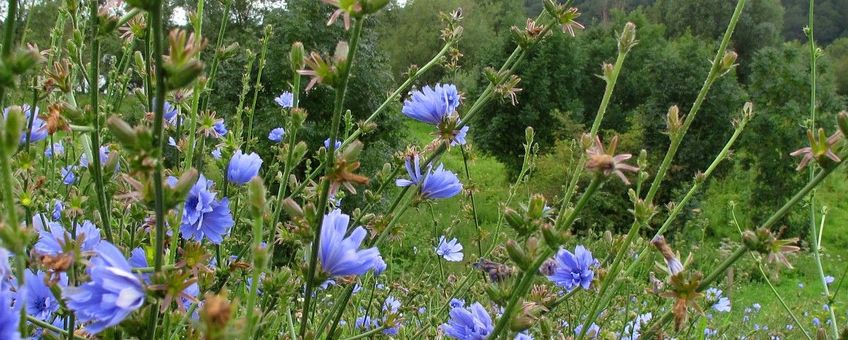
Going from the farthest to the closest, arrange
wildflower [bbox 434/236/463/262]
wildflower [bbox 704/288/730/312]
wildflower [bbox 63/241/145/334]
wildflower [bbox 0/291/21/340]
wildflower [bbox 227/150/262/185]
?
wildflower [bbox 434/236/463/262], wildflower [bbox 704/288/730/312], wildflower [bbox 227/150/262/185], wildflower [bbox 63/241/145/334], wildflower [bbox 0/291/21/340]

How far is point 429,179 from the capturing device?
1411 mm

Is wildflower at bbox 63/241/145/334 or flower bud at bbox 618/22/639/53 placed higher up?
flower bud at bbox 618/22/639/53

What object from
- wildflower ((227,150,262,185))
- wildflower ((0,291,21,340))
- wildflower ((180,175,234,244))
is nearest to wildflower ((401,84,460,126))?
wildflower ((227,150,262,185))

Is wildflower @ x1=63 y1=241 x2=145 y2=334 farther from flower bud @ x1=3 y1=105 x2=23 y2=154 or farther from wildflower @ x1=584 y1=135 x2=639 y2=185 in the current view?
wildflower @ x1=584 y1=135 x2=639 y2=185

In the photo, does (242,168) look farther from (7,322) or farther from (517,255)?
(7,322)

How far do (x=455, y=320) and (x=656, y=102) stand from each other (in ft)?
38.2

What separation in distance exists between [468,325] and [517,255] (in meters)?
0.34

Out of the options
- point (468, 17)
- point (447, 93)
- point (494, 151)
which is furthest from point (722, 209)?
point (468, 17)

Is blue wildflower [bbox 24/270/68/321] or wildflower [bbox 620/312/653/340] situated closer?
blue wildflower [bbox 24/270/68/321]

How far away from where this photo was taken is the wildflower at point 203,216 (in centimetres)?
113

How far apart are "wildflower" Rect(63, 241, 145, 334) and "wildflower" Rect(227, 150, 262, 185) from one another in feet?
2.28

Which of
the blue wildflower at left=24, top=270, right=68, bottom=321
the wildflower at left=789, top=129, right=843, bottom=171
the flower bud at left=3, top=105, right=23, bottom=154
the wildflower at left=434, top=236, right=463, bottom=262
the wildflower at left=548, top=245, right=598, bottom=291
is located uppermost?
the wildflower at left=434, top=236, right=463, bottom=262

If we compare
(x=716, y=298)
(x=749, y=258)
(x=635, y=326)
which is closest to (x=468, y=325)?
(x=716, y=298)

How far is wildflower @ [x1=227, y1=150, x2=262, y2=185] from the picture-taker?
4.50ft
